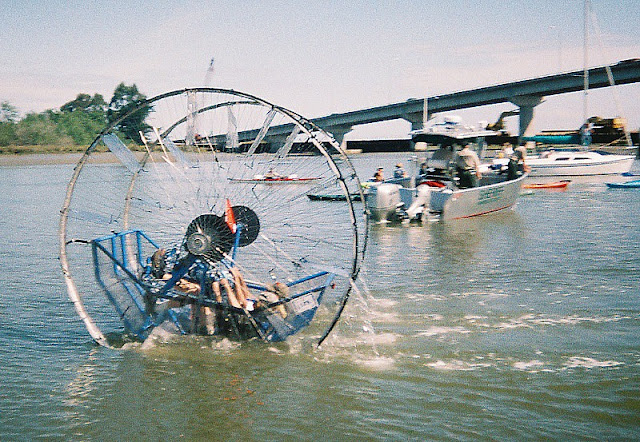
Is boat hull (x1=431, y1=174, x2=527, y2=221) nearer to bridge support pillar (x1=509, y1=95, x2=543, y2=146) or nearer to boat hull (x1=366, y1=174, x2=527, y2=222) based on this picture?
boat hull (x1=366, y1=174, x2=527, y2=222)

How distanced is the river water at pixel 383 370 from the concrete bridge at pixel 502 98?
48.1 meters

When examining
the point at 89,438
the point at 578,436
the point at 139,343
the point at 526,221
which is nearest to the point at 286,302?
the point at 139,343

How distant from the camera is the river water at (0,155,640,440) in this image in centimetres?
813

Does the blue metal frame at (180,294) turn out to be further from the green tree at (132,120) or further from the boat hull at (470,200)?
the boat hull at (470,200)

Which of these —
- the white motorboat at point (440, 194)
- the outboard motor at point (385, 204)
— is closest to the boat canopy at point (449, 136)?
the white motorboat at point (440, 194)

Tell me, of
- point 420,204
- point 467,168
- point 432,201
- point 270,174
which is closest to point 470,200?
point 467,168

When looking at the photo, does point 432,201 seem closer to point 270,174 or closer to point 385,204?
point 385,204

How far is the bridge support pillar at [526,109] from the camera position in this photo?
231 feet

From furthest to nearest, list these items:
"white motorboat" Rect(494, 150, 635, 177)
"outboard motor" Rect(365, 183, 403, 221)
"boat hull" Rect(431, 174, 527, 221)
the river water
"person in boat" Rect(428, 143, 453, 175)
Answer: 1. "white motorboat" Rect(494, 150, 635, 177)
2. "person in boat" Rect(428, 143, 453, 175)
3. "outboard motor" Rect(365, 183, 403, 221)
4. "boat hull" Rect(431, 174, 527, 221)
5. the river water

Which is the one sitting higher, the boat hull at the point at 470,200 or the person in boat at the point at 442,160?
the person in boat at the point at 442,160

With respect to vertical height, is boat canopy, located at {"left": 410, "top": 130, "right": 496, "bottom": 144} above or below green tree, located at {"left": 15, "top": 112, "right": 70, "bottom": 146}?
below

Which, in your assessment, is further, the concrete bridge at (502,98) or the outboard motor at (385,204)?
the concrete bridge at (502,98)

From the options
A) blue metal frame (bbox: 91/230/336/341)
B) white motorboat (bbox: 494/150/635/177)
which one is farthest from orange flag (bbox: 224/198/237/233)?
white motorboat (bbox: 494/150/635/177)

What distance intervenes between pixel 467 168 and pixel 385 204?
10.6ft
